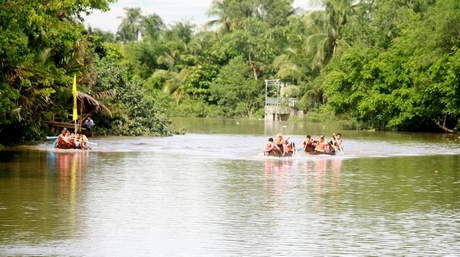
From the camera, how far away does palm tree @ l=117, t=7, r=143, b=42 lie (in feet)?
442

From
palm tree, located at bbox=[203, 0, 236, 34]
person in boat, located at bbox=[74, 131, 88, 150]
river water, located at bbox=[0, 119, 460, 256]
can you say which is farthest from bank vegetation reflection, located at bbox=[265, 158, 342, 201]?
palm tree, located at bbox=[203, 0, 236, 34]

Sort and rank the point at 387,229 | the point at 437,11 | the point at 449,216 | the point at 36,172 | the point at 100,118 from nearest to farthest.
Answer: the point at 387,229 < the point at 449,216 < the point at 36,172 < the point at 100,118 < the point at 437,11

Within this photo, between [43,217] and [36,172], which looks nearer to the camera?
[43,217]

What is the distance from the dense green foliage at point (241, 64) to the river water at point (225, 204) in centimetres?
438

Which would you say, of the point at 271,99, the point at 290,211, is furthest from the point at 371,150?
the point at 271,99

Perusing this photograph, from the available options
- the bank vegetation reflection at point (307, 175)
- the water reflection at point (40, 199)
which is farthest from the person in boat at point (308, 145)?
the water reflection at point (40, 199)

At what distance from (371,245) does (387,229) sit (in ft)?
6.42

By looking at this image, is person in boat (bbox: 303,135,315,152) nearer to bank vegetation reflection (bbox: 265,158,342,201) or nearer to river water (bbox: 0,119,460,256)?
river water (bbox: 0,119,460,256)

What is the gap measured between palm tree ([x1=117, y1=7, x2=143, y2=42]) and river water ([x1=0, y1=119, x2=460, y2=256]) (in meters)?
96.1

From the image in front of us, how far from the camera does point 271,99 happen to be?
3693 inches

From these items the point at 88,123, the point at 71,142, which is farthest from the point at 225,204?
the point at 88,123

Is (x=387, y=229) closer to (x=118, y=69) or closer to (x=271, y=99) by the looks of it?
(x=118, y=69)

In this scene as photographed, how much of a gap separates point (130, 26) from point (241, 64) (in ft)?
135

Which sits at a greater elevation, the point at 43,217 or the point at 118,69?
the point at 118,69
